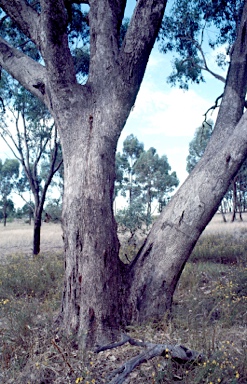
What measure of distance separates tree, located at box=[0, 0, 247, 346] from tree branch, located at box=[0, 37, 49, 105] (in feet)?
0.06

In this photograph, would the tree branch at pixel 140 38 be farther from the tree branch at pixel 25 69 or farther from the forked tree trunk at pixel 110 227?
the tree branch at pixel 25 69

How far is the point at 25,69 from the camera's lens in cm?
480

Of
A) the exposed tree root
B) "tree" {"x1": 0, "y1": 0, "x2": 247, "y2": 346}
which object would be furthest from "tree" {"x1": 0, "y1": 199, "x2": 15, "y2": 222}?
the exposed tree root

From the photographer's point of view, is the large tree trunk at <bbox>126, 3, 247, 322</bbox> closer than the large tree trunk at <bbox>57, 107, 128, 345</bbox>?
No

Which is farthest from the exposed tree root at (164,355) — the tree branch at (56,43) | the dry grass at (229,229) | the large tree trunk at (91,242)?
the dry grass at (229,229)

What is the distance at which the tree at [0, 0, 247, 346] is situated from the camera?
12.9 ft

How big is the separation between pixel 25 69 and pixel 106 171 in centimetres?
186

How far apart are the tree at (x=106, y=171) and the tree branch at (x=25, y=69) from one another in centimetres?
2

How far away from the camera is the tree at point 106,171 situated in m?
3.93

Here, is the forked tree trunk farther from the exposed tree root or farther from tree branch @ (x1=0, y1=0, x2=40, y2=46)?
tree branch @ (x1=0, y1=0, x2=40, y2=46)

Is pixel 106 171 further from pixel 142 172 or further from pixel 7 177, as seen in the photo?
pixel 7 177

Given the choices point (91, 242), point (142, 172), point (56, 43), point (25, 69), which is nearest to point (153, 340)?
point (91, 242)

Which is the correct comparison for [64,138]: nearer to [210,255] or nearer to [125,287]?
[125,287]

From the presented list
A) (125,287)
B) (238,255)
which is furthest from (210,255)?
(125,287)
